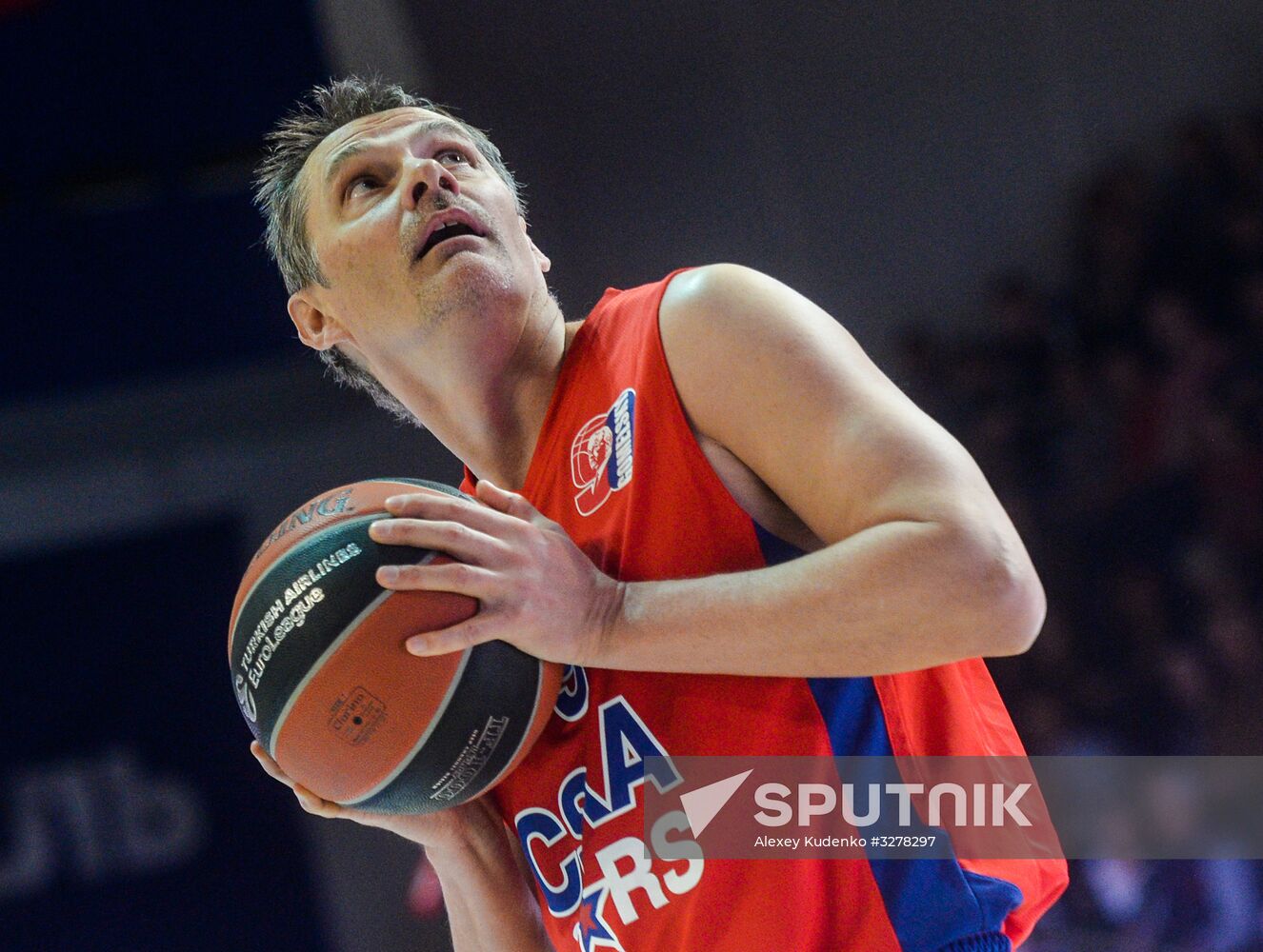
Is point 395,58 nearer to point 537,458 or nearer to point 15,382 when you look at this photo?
point 15,382

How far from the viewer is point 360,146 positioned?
206cm

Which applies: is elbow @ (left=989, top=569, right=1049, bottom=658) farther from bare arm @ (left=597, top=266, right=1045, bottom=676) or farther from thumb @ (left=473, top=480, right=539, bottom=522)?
thumb @ (left=473, top=480, right=539, bottom=522)

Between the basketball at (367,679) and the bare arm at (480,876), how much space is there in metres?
0.25

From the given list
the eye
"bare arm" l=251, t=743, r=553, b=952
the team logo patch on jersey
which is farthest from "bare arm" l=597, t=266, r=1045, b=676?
the eye

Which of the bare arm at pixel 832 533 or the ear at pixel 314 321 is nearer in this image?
the bare arm at pixel 832 533

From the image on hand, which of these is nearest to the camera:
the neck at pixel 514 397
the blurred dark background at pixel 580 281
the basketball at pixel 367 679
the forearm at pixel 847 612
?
the forearm at pixel 847 612

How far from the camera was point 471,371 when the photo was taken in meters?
1.96

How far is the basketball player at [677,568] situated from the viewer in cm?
145

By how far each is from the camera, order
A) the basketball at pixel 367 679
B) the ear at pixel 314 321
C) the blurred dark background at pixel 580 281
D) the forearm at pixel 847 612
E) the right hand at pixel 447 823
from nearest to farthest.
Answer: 1. the forearm at pixel 847 612
2. the basketball at pixel 367 679
3. the right hand at pixel 447 823
4. the ear at pixel 314 321
5. the blurred dark background at pixel 580 281

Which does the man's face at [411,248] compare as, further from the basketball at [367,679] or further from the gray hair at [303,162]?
the basketball at [367,679]

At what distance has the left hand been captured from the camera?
147 cm

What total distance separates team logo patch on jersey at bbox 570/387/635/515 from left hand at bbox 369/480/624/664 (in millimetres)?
183

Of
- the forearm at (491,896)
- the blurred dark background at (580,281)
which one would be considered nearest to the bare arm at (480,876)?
the forearm at (491,896)

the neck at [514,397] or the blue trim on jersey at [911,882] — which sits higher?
the neck at [514,397]
